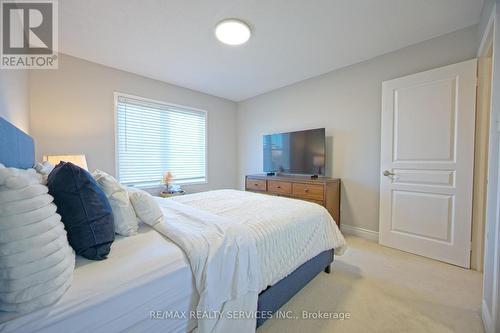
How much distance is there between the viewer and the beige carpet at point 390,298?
4.51 ft

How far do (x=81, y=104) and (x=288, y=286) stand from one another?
3386 millimetres

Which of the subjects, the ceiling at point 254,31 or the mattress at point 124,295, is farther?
the ceiling at point 254,31

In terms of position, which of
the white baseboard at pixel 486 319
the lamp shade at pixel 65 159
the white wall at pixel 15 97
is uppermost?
the white wall at pixel 15 97

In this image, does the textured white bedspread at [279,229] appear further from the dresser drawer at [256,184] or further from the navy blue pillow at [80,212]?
the dresser drawer at [256,184]

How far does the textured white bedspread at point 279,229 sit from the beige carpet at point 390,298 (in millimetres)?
341

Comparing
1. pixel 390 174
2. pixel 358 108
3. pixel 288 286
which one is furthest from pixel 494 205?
pixel 358 108

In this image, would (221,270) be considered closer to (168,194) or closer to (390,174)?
(390,174)

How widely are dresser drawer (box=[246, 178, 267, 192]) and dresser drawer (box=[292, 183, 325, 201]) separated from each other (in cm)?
63

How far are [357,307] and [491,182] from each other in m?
1.26

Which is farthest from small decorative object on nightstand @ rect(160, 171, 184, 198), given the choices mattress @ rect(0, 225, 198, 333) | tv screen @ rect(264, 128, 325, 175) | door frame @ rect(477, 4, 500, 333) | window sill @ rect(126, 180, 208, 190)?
door frame @ rect(477, 4, 500, 333)

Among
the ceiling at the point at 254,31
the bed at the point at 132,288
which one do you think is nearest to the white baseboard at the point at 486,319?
the bed at the point at 132,288

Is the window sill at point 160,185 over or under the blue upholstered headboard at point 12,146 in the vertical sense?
under

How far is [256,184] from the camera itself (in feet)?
12.2

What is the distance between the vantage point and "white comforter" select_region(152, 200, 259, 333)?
0.97m
